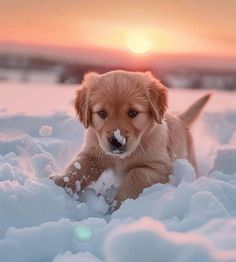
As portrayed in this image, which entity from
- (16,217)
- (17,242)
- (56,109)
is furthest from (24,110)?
(17,242)

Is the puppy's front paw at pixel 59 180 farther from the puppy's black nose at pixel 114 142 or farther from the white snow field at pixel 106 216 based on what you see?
the puppy's black nose at pixel 114 142

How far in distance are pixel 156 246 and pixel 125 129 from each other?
5.16 feet

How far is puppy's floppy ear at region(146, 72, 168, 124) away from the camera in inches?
158

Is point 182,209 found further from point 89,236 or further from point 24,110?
point 24,110

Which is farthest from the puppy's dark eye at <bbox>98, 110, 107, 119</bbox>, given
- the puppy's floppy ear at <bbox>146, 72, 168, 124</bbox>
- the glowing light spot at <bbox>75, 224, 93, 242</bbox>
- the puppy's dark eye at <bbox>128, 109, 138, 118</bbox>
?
the glowing light spot at <bbox>75, 224, 93, 242</bbox>

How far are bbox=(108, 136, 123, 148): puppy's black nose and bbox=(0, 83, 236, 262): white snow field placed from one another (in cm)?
34

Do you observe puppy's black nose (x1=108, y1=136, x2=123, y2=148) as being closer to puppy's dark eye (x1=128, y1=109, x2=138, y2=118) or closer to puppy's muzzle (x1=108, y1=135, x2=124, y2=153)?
puppy's muzzle (x1=108, y1=135, x2=124, y2=153)

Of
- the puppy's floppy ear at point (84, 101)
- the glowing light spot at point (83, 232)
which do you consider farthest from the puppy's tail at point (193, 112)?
the glowing light spot at point (83, 232)

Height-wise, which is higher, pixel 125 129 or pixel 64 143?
pixel 125 129

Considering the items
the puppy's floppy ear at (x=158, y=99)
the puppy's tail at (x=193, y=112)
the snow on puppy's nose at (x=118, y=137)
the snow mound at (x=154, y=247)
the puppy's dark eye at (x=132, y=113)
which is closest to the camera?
the snow mound at (x=154, y=247)

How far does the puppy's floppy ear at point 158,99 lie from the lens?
13.1 ft

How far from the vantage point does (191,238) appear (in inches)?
87.4

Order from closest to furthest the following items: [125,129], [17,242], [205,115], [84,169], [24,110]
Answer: [17,242] < [125,129] < [84,169] < [24,110] < [205,115]

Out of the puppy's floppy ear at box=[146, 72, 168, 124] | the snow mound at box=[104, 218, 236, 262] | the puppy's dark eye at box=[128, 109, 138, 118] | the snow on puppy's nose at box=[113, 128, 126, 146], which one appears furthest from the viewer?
the puppy's floppy ear at box=[146, 72, 168, 124]
